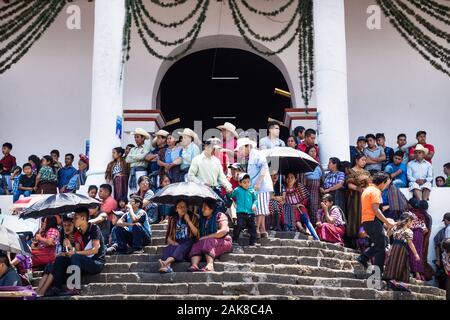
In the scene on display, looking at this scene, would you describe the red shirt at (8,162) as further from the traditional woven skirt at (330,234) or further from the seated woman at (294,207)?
the traditional woven skirt at (330,234)

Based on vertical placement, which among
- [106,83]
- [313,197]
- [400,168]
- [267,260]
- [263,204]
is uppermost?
[106,83]

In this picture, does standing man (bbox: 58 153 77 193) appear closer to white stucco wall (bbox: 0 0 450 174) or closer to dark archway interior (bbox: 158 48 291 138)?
white stucco wall (bbox: 0 0 450 174)

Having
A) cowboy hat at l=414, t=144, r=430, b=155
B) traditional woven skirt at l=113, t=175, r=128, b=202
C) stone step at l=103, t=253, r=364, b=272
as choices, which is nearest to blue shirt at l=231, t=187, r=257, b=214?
stone step at l=103, t=253, r=364, b=272

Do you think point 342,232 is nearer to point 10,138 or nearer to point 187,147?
point 187,147

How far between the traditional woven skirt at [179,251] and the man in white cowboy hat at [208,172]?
1.46 metres

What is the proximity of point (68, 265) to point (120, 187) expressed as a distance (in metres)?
3.71

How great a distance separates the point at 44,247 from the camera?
13375 mm

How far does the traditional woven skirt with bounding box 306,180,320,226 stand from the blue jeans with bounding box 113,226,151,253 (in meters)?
2.92

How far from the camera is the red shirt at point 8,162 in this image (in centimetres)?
1806

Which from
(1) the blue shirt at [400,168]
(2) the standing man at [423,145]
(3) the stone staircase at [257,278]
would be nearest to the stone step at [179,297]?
(3) the stone staircase at [257,278]

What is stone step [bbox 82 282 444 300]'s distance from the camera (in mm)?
11375

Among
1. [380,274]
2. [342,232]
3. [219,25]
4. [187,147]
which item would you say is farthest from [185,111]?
[380,274]

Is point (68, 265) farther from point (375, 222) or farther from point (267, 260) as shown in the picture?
point (375, 222)

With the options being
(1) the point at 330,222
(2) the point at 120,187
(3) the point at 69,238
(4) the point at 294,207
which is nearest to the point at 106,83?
(2) the point at 120,187
